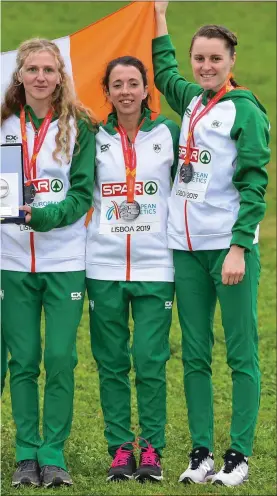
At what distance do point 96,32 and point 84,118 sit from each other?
1.00 metres

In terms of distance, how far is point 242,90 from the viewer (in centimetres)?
692

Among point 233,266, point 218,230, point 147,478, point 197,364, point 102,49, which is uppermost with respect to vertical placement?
point 102,49

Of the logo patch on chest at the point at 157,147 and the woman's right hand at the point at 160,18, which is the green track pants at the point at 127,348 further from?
the woman's right hand at the point at 160,18

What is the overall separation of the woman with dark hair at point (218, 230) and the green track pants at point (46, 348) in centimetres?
68

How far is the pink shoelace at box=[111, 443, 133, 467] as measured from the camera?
706 cm

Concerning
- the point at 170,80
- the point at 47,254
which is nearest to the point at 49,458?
the point at 47,254

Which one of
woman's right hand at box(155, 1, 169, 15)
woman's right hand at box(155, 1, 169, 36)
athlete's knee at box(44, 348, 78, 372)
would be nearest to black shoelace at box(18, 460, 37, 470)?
athlete's knee at box(44, 348, 78, 372)

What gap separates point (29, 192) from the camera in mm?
6980

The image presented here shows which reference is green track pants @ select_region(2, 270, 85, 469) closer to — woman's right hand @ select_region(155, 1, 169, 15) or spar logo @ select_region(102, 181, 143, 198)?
spar logo @ select_region(102, 181, 143, 198)

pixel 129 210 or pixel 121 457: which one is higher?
pixel 129 210

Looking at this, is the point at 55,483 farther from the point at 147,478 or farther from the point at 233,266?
the point at 233,266

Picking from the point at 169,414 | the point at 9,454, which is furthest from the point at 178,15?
the point at 9,454

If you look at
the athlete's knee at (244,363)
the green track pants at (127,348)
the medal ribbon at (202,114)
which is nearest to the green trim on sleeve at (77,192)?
the green track pants at (127,348)

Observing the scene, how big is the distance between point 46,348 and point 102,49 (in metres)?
2.08
